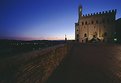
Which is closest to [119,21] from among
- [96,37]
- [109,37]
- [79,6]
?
[109,37]

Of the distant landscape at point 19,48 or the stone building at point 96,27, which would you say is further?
the stone building at point 96,27

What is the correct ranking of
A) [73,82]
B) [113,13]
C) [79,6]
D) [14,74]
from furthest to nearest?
[79,6]
[113,13]
[73,82]
[14,74]

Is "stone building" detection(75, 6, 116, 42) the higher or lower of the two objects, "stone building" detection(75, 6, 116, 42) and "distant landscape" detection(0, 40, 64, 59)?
the higher

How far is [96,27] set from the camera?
183 feet

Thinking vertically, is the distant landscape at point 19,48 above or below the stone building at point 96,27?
below

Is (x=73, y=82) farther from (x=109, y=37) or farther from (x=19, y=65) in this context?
(x=109, y=37)

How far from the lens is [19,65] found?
2623 millimetres

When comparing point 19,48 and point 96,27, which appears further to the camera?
point 96,27

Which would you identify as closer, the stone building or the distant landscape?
the distant landscape

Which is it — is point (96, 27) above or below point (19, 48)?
above

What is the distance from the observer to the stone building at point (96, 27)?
171 ft

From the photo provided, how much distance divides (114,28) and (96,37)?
24.3ft

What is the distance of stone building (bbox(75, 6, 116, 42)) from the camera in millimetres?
52094

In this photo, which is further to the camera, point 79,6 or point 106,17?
point 79,6
